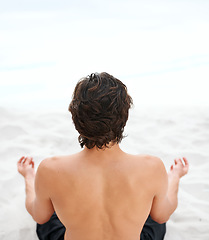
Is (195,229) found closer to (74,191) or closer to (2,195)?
(74,191)

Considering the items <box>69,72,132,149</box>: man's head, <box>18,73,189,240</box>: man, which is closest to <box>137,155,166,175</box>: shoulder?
<box>18,73,189,240</box>: man

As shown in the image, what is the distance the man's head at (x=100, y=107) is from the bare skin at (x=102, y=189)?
0.06 meters

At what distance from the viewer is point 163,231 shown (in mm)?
1609

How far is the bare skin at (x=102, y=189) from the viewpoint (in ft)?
3.79

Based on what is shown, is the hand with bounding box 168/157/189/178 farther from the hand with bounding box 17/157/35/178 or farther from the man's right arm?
the hand with bounding box 17/157/35/178

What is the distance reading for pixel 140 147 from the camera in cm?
281

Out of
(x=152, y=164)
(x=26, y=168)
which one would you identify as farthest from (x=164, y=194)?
(x=26, y=168)

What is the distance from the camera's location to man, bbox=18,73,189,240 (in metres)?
1.10

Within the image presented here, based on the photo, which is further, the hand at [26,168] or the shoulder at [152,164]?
the hand at [26,168]

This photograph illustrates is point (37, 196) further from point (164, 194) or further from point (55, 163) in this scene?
point (164, 194)

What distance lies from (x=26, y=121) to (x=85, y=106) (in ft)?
7.11

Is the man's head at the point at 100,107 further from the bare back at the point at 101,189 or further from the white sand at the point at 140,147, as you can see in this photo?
the white sand at the point at 140,147

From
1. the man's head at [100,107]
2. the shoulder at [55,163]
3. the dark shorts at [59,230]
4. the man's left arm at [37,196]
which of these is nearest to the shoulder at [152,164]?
the man's head at [100,107]

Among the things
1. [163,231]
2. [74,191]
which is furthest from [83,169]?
[163,231]
